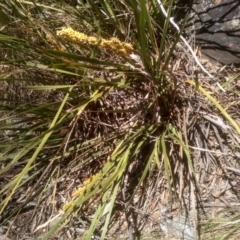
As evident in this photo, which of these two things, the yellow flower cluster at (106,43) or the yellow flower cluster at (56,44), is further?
the yellow flower cluster at (56,44)

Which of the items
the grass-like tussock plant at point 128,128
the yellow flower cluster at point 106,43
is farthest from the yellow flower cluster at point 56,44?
the yellow flower cluster at point 106,43

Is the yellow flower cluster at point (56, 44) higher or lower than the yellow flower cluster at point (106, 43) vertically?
higher

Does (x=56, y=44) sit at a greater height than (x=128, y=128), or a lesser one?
greater

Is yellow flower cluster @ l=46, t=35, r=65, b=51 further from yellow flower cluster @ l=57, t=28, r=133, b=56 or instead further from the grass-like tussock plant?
yellow flower cluster @ l=57, t=28, r=133, b=56

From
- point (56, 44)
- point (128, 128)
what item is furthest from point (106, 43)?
point (128, 128)

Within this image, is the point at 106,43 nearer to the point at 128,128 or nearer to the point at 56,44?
the point at 56,44

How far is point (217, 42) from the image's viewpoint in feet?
4.19

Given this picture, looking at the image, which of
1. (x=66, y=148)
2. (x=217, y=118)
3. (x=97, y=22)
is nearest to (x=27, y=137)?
(x=66, y=148)

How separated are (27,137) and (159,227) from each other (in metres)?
0.49

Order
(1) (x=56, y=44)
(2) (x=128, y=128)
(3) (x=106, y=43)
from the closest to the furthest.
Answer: (3) (x=106, y=43) < (1) (x=56, y=44) < (2) (x=128, y=128)

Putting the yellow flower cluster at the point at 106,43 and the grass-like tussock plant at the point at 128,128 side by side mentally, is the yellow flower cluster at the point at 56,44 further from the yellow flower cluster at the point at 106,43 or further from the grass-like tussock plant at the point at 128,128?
the yellow flower cluster at the point at 106,43

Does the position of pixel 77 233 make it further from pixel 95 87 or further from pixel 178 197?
pixel 95 87

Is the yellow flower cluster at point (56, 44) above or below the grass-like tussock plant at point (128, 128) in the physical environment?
above

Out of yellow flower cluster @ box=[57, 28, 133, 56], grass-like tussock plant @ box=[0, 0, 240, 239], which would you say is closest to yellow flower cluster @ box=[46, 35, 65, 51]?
grass-like tussock plant @ box=[0, 0, 240, 239]
